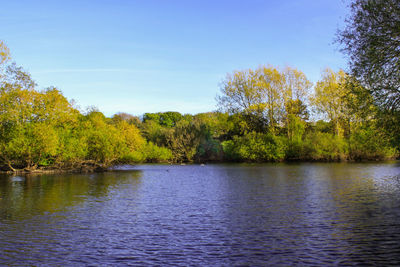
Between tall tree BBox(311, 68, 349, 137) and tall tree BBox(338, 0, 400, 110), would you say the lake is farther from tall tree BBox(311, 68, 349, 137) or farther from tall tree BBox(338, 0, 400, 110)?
tall tree BBox(311, 68, 349, 137)

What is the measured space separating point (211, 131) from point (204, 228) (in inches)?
2487

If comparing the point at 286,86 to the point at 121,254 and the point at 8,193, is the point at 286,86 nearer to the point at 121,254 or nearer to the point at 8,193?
the point at 8,193

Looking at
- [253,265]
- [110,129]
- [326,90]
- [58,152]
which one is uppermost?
[326,90]

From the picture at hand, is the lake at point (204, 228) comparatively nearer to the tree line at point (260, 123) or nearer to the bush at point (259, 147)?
the tree line at point (260, 123)

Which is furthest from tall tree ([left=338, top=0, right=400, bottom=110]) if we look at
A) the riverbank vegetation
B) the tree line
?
the riverbank vegetation

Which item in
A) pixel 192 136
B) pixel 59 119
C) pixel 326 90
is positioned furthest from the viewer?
pixel 192 136

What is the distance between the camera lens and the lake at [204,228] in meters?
11.0

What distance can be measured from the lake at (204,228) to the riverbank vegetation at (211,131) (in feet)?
72.3

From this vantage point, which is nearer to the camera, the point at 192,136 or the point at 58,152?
the point at 58,152

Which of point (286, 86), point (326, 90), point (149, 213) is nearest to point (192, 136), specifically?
point (286, 86)

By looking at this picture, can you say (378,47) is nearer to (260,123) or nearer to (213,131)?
(260,123)

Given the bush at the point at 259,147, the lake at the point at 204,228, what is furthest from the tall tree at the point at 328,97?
the lake at the point at 204,228

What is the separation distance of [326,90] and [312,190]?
139ft

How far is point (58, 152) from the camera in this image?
1779 inches
